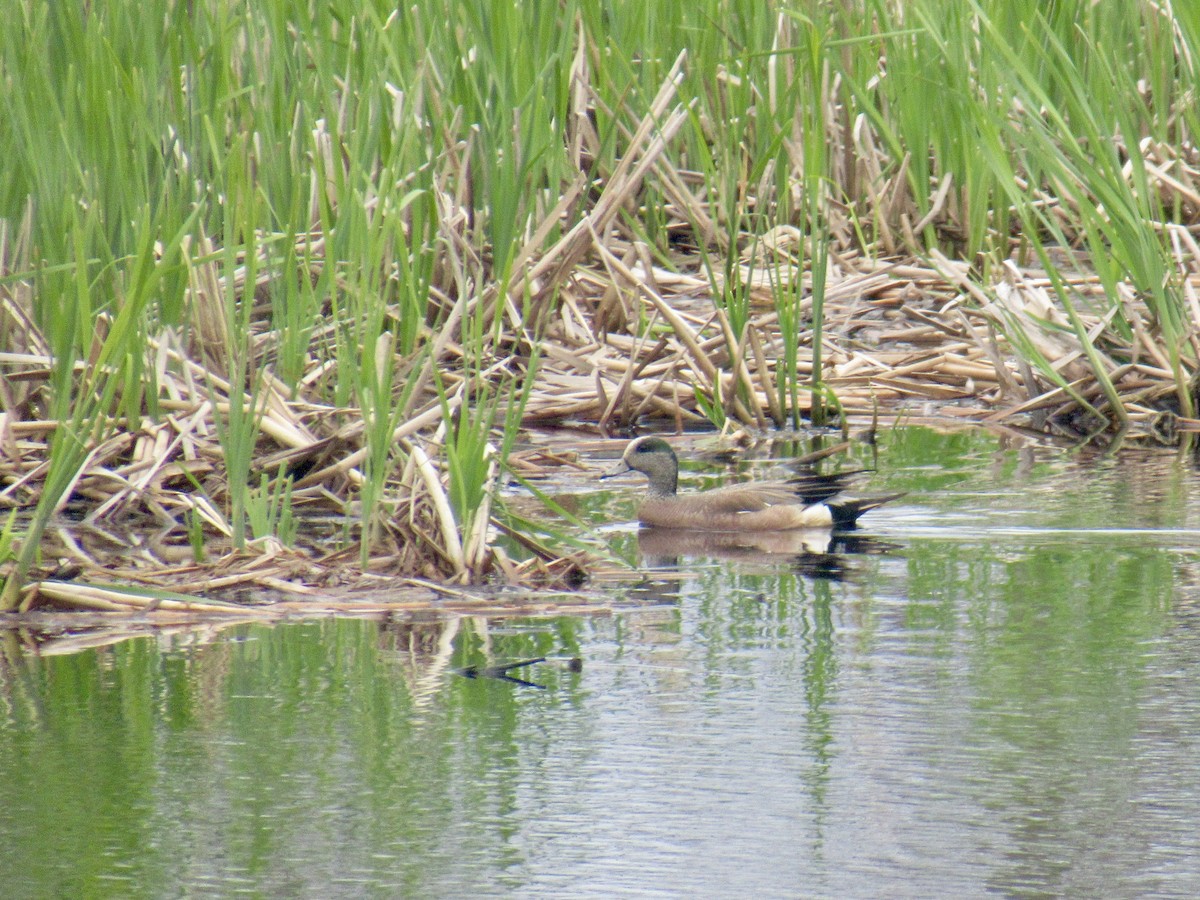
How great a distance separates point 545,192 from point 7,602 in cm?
430

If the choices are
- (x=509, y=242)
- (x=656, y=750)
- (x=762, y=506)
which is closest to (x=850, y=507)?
(x=762, y=506)

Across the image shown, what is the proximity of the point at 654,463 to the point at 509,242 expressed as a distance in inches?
59.7

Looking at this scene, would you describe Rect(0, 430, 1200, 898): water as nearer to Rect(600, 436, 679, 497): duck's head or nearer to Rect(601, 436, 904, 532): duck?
Rect(601, 436, 904, 532): duck

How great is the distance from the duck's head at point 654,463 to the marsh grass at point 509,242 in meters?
0.49

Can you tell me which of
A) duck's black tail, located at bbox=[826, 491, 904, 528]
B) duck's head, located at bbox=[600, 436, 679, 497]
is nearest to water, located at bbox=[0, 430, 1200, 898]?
duck's black tail, located at bbox=[826, 491, 904, 528]

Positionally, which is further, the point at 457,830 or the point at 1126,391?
the point at 1126,391

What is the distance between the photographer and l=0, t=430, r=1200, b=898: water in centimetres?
306

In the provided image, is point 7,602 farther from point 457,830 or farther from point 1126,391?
point 1126,391

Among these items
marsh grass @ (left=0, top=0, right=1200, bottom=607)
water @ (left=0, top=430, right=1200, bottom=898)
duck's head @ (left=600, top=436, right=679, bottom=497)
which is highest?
marsh grass @ (left=0, top=0, right=1200, bottom=607)

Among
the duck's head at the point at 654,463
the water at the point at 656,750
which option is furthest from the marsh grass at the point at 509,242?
the water at the point at 656,750

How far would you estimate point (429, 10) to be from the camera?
8.04 metres

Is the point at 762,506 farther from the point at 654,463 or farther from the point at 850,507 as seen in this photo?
the point at 654,463

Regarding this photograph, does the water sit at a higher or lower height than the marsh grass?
lower

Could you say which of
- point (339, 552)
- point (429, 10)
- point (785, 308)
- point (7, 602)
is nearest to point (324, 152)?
point (429, 10)
